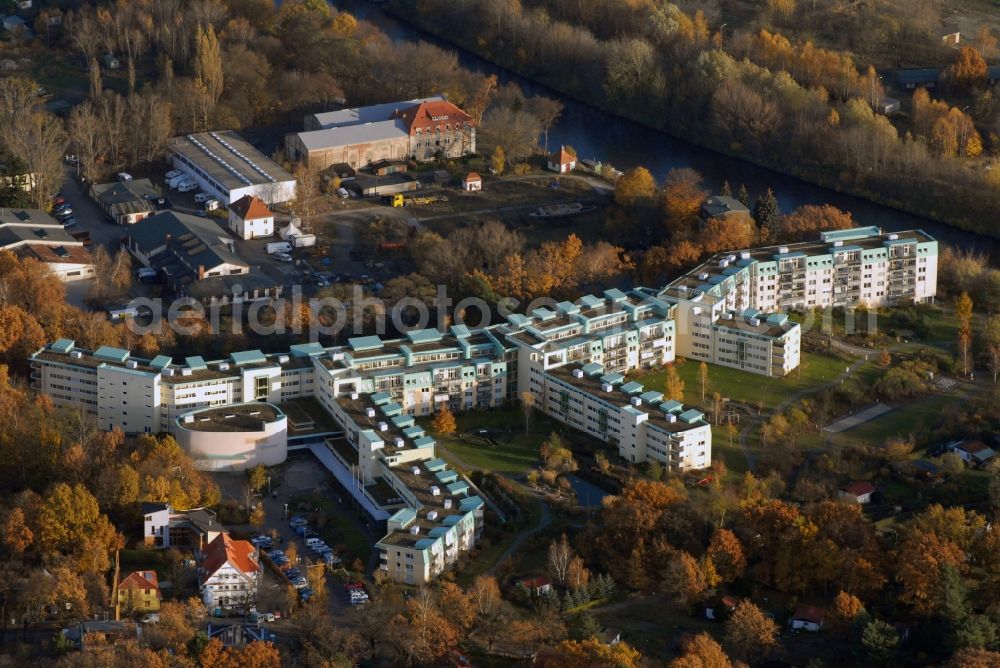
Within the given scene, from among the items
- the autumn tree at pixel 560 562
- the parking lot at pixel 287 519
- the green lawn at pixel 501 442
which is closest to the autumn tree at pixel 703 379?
the green lawn at pixel 501 442

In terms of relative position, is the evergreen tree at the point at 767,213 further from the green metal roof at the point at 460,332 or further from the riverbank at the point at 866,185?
the green metal roof at the point at 460,332

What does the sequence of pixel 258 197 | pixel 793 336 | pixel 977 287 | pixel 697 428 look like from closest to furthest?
pixel 697 428 < pixel 793 336 < pixel 977 287 < pixel 258 197

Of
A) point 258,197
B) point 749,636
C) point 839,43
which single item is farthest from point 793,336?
point 839,43

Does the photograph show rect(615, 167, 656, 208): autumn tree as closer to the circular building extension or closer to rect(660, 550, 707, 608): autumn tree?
the circular building extension

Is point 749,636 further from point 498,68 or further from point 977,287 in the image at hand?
point 498,68

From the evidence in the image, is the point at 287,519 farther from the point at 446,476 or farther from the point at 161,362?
the point at 161,362

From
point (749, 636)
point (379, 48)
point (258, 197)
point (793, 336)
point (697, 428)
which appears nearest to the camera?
point (749, 636)

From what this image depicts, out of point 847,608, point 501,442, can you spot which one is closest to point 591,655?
point 847,608
